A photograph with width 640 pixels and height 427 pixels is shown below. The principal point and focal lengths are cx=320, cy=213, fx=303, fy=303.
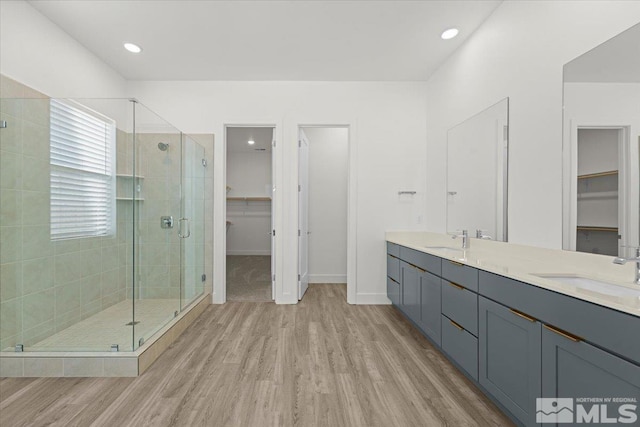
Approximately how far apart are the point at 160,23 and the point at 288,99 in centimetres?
157

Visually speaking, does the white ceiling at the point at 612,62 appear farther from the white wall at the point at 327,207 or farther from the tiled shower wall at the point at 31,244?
the white wall at the point at 327,207

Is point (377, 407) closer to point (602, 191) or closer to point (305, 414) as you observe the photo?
point (305, 414)

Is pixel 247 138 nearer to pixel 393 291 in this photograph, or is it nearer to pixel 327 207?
pixel 327 207

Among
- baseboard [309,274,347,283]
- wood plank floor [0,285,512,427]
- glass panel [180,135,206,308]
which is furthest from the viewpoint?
baseboard [309,274,347,283]

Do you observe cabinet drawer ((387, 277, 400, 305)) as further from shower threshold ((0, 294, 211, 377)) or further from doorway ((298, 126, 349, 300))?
shower threshold ((0, 294, 211, 377))

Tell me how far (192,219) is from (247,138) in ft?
10.5

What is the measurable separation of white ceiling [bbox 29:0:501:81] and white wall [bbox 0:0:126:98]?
0.11 meters

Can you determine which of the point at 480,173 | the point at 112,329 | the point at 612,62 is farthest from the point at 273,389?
the point at 612,62

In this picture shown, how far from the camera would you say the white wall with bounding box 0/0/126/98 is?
92.2 inches

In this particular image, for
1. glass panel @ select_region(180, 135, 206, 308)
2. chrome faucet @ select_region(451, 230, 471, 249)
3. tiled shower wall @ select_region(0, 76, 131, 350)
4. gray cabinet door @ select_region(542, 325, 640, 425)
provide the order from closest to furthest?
gray cabinet door @ select_region(542, 325, 640, 425)
tiled shower wall @ select_region(0, 76, 131, 350)
chrome faucet @ select_region(451, 230, 471, 249)
glass panel @ select_region(180, 135, 206, 308)

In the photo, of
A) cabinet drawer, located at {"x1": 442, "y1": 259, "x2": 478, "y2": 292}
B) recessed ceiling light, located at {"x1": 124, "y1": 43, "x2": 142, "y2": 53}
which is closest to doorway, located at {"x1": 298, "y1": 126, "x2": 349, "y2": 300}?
recessed ceiling light, located at {"x1": 124, "y1": 43, "x2": 142, "y2": 53}

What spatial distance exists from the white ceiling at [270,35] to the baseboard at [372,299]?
2769 millimetres

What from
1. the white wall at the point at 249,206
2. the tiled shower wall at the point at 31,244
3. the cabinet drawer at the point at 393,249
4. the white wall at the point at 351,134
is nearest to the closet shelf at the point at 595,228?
the cabinet drawer at the point at 393,249

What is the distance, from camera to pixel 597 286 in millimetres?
1569
